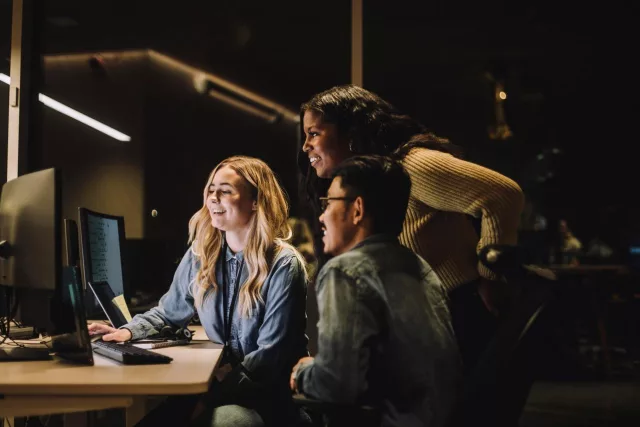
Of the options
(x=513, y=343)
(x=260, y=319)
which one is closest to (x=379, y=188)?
(x=513, y=343)

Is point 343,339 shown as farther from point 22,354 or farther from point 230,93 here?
point 230,93

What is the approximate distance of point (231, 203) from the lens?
2.47 m

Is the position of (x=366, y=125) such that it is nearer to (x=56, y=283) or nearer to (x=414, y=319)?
(x=414, y=319)

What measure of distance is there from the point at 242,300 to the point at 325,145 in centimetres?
64

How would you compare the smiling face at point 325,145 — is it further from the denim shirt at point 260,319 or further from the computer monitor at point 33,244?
the computer monitor at point 33,244

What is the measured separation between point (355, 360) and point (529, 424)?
290cm

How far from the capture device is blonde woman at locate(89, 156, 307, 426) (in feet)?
7.14

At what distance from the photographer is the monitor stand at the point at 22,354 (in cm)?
197

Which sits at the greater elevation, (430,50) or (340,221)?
(430,50)

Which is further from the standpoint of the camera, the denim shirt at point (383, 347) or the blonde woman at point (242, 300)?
the blonde woman at point (242, 300)

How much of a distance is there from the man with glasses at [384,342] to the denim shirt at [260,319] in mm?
698

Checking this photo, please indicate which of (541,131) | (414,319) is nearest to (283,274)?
(414,319)

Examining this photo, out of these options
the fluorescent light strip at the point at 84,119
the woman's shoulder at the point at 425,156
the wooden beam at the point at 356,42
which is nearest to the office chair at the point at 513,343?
the woman's shoulder at the point at 425,156

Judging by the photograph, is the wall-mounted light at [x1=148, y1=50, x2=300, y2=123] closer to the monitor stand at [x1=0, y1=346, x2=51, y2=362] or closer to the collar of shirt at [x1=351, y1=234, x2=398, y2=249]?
the monitor stand at [x1=0, y1=346, x2=51, y2=362]
